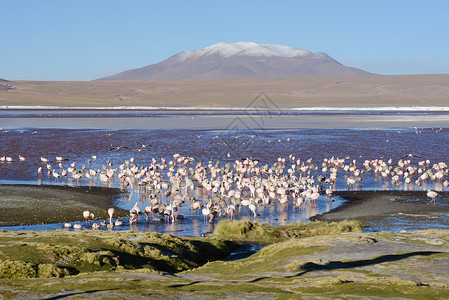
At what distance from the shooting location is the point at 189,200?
1286 inches

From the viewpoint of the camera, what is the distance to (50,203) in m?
29.9

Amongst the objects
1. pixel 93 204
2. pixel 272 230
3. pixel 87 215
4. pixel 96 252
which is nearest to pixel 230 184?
pixel 93 204

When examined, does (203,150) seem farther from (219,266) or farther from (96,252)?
(219,266)

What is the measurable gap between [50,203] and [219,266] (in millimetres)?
14940

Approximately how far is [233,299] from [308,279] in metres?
2.80

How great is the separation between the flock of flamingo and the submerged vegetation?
510cm

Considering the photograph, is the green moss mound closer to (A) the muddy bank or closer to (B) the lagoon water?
(B) the lagoon water

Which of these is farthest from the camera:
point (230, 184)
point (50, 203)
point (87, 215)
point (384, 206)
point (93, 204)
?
point (230, 184)

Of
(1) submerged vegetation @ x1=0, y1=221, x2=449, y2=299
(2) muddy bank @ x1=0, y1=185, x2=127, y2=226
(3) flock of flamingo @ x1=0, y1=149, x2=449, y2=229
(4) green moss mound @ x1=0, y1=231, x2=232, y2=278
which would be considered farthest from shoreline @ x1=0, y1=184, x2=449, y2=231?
(4) green moss mound @ x1=0, y1=231, x2=232, y2=278

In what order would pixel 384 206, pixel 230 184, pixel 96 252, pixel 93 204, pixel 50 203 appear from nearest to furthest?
1. pixel 96 252
2. pixel 50 203
3. pixel 384 206
4. pixel 93 204
5. pixel 230 184

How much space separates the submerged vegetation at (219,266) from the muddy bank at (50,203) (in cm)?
633

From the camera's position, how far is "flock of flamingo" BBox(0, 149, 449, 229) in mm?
28078

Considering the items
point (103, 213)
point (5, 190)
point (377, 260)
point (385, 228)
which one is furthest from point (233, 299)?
point (5, 190)

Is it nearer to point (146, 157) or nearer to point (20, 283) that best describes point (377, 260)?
point (20, 283)
